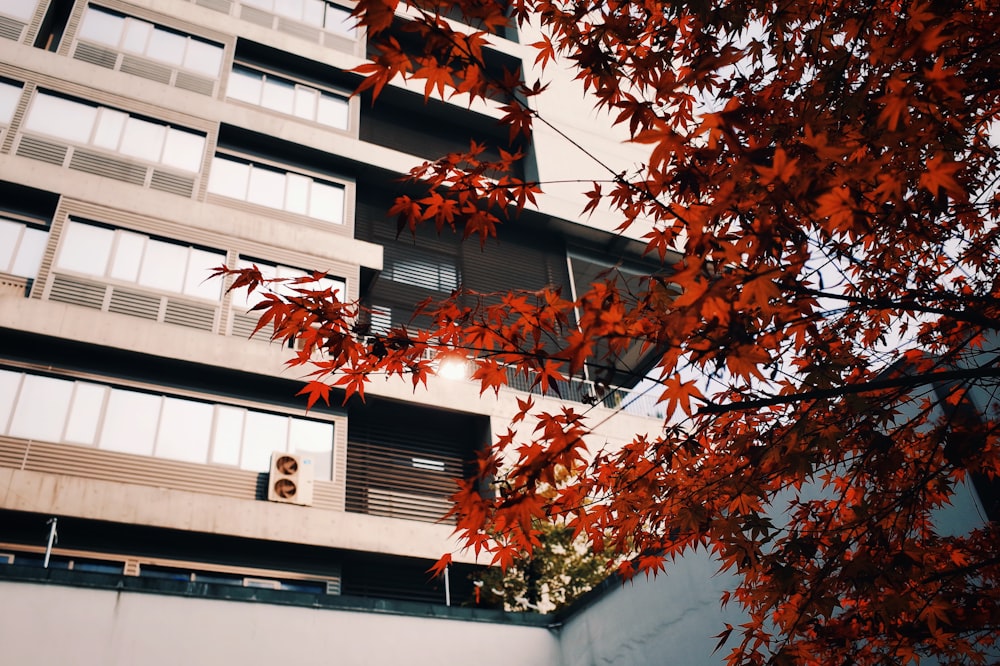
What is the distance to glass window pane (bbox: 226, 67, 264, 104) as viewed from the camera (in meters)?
16.6

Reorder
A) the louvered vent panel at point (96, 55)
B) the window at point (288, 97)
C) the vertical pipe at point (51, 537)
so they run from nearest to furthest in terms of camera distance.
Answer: the vertical pipe at point (51, 537), the louvered vent panel at point (96, 55), the window at point (288, 97)

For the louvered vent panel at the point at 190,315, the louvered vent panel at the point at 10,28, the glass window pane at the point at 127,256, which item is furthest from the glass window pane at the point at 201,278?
the louvered vent panel at the point at 10,28

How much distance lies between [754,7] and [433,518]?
41.4ft

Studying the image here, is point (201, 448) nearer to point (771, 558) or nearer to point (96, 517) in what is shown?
point (96, 517)

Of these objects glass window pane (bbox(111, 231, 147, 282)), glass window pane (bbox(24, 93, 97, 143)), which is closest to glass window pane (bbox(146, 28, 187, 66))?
glass window pane (bbox(24, 93, 97, 143))

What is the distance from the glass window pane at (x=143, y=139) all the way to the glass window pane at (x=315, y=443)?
6431 mm

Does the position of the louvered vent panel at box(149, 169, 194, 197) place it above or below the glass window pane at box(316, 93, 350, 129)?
below

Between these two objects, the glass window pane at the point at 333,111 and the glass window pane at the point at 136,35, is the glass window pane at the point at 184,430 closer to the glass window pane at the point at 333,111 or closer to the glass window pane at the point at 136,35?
the glass window pane at the point at 333,111

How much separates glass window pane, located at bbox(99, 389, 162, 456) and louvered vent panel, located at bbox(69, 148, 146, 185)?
459cm

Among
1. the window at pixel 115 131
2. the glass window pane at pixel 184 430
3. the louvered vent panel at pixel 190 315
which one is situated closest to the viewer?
the glass window pane at pixel 184 430

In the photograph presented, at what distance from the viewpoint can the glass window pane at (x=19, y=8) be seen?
48.4 ft

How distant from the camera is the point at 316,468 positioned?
13.2 meters

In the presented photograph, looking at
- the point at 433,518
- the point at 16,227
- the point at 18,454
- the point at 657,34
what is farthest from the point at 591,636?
the point at 16,227

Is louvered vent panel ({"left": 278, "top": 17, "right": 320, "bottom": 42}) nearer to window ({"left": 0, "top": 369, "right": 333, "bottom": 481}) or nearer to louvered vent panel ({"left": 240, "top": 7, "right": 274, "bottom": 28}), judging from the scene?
louvered vent panel ({"left": 240, "top": 7, "right": 274, "bottom": 28})
